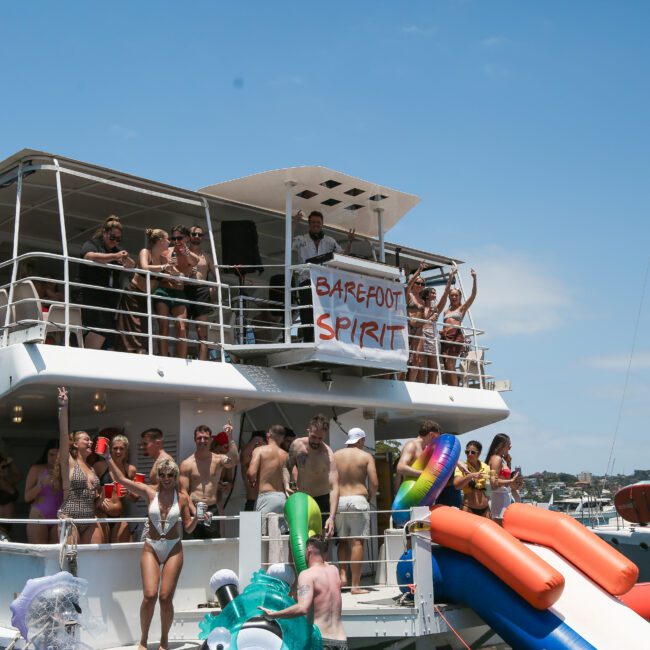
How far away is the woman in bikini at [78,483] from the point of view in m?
9.34

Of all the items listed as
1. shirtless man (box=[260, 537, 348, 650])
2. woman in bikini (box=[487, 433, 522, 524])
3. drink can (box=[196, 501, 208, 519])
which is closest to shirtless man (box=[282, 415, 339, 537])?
drink can (box=[196, 501, 208, 519])

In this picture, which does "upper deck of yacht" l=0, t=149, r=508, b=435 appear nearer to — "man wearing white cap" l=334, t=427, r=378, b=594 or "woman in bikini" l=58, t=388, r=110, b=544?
"woman in bikini" l=58, t=388, r=110, b=544

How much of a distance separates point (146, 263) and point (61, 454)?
8.62 feet

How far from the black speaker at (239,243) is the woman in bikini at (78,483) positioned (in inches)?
152

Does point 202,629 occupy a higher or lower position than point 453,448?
lower

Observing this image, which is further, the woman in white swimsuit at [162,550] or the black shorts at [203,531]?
the black shorts at [203,531]

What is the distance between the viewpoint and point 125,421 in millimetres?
12008

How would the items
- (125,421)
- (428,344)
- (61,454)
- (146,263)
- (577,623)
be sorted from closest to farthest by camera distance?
(577,623) → (61,454) → (146,263) → (125,421) → (428,344)

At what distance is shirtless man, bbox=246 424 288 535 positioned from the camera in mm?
10273

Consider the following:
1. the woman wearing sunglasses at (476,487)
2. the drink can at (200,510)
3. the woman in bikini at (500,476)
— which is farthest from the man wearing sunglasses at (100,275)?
the woman in bikini at (500,476)

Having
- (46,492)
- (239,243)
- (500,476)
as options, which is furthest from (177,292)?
(500,476)

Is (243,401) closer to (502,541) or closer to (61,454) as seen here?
(61,454)

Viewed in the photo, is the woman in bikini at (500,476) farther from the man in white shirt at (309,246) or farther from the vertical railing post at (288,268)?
the vertical railing post at (288,268)

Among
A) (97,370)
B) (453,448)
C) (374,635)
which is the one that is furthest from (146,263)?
(374,635)
